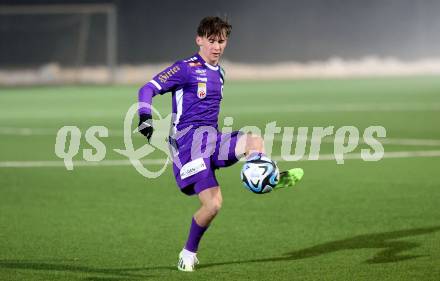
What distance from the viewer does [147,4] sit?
39.7 metres

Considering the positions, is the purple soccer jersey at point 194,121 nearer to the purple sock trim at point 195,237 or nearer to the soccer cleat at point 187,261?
the purple sock trim at point 195,237

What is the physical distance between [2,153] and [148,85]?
26.7 feet

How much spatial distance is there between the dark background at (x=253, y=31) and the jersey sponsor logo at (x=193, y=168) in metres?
30.1

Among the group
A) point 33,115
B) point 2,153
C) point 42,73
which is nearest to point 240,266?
point 2,153

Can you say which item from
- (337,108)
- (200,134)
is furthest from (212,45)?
(337,108)

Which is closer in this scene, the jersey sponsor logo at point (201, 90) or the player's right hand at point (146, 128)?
the player's right hand at point (146, 128)

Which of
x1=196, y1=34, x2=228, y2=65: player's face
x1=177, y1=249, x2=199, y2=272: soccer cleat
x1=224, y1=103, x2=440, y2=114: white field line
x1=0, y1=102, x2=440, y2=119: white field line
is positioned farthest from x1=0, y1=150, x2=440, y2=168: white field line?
x1=224, y1=103, x2=440, y2=114: white field line

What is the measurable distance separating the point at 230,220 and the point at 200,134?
81.0 inches

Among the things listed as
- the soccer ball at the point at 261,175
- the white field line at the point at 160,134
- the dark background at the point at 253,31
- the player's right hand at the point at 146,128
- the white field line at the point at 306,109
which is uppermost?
the dark background at the point at 253,31

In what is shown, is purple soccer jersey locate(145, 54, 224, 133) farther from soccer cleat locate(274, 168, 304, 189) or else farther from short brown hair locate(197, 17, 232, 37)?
soccer cleat locate(274, 168, 304, 189)

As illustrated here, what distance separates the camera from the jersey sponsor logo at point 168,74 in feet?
24.2

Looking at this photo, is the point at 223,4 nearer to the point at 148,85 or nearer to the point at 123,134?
the point at 123,134

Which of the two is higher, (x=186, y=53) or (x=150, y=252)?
(x=186, y=53)

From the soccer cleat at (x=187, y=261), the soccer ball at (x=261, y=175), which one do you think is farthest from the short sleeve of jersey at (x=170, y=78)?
the soccer cleat at (x=187, y=261)
